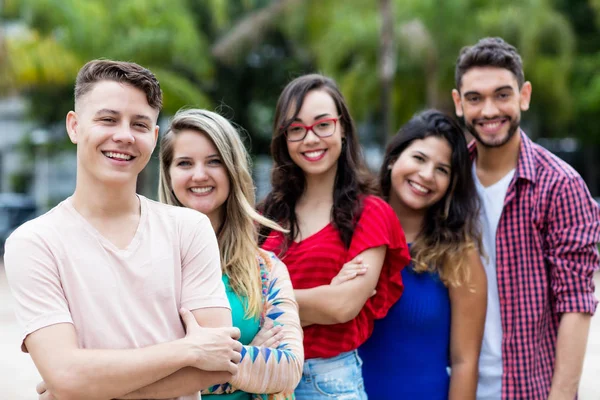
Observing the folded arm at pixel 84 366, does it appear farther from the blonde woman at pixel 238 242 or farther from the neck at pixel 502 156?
the neck at pixel 502 156

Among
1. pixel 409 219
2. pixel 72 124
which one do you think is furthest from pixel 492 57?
pixel 72 124

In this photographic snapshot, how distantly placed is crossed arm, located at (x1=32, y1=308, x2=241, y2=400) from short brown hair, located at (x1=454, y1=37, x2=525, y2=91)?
2192 mm

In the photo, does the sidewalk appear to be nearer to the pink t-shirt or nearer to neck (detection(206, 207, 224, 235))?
neck (detection(206, 207, 224, 235))

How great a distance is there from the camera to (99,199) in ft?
7.52

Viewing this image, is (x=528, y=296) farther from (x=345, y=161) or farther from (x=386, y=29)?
(x=386, y=29)

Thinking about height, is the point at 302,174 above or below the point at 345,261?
above

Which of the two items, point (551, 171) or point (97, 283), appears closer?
point (97, 283)

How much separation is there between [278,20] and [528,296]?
15.8 meters

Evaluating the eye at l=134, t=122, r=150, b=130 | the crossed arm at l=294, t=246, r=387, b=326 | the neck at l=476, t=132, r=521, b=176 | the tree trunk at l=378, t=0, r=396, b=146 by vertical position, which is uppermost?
the tree trunk at l=378, t=0, r=396, b=146

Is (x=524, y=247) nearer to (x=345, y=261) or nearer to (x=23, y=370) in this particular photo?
(x=345, y=261)

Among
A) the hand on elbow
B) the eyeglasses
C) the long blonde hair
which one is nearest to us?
the long blonde hair

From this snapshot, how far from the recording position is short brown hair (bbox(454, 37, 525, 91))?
3645mm

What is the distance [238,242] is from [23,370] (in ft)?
23.3

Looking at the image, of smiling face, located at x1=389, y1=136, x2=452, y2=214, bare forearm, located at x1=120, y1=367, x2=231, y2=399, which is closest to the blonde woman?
bare forearm, located at x1=120, y1=367, x2=231, y2=399
